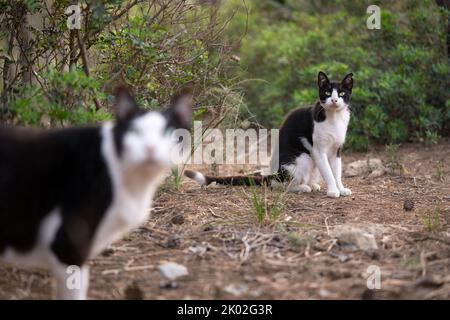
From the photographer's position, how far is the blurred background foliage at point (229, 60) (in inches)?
174

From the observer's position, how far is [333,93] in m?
5.84

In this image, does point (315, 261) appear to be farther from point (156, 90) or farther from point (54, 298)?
point (156, 90)

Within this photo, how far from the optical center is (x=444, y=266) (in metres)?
3.69

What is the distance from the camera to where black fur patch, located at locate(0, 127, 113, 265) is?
2.84m

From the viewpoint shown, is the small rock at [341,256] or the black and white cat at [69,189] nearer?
the black and white cat at [69,189]

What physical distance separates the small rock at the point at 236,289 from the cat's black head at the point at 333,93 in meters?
2.92

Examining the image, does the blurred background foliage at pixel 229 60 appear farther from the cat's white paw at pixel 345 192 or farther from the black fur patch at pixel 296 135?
the cat's white paw at pixel 345 192

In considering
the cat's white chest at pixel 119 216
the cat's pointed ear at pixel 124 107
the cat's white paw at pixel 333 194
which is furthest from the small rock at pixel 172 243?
the cat's white paw at pixel 333 194

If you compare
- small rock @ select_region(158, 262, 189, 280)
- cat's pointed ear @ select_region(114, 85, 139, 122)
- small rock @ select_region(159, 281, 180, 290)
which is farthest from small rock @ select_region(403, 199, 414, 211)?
cat's pointed ear @ select_region(114, 85, 139, 122)

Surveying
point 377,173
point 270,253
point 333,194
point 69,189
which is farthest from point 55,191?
point 377,173

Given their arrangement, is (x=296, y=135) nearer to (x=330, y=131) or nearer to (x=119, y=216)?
(x=330, y=131)

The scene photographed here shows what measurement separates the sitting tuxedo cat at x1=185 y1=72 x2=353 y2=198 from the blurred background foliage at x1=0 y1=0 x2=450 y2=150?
0.45m

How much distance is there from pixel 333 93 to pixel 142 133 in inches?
137

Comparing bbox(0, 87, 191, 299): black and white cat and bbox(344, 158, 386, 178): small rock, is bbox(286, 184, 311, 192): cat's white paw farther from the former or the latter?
bbox(0, 87, 191, 299): black and white cat
